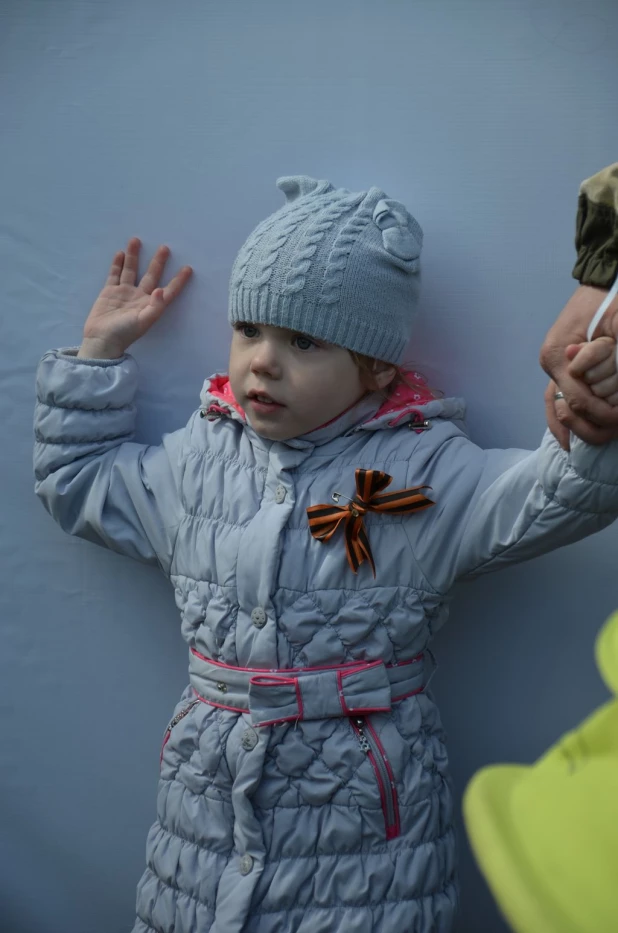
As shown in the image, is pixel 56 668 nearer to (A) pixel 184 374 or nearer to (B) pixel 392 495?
(A) pixel 184 374

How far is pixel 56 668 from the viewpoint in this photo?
6.42 feet

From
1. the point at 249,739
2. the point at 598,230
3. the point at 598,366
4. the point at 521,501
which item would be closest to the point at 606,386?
the point at 598,366

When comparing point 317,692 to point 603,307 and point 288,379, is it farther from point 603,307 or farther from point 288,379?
point 603,307

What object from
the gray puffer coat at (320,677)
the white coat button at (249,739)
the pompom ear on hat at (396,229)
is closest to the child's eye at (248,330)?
the gray puffer coat at (320,677)

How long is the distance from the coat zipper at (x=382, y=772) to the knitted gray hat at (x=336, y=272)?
54 centimetres

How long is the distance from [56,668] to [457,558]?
2.65ft

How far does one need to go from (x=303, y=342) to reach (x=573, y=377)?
1.47 ft

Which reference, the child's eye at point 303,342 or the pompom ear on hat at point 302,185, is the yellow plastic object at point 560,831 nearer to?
the child's eye at point 303,342

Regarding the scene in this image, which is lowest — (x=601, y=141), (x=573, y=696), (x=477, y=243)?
(x=573, y=696)

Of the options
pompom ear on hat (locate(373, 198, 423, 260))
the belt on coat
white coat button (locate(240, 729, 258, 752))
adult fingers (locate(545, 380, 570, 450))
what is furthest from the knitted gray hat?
white coat button (locate(240, 729, 258, 752))

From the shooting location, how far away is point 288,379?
1.56 meters

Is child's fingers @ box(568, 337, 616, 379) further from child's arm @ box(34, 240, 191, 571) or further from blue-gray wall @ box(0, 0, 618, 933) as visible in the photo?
child's arm @ box(34, 240, 191, 571)

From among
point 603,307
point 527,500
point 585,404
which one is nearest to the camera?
point 603,307

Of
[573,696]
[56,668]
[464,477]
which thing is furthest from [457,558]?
[56,668]
